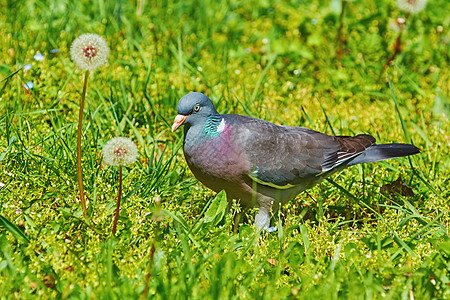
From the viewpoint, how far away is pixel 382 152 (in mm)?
3645

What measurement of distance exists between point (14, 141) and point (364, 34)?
364cm

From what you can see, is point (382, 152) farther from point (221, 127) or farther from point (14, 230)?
point (14, 230)

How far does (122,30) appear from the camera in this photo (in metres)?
5.42

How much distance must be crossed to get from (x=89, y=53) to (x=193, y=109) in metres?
0.84

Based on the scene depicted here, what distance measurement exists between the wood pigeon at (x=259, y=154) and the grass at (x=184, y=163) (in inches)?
7.2

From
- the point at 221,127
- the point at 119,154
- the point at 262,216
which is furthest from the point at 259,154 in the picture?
the point at 119,154

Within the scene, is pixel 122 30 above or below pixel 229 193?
above

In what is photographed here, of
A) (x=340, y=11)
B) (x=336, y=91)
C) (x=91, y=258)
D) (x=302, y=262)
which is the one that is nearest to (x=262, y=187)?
(x=302, y=262)

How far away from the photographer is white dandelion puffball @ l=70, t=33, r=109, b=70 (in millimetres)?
2619

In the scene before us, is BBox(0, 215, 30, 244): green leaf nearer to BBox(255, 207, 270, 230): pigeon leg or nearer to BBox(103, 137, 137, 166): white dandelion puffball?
BBox(103, 137, 137, 166): white dandelion puffball

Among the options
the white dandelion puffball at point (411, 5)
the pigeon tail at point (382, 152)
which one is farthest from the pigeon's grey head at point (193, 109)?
the white dandelion puffball at point (411, 5)

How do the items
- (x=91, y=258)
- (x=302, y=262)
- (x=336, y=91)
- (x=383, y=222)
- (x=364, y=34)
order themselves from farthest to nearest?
(x=364, y=34), (x=336, y=91), (x=383, y=222), (x=302, y=262), (x=91, y=258)

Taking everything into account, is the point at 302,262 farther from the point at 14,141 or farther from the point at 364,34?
the point at 364,34

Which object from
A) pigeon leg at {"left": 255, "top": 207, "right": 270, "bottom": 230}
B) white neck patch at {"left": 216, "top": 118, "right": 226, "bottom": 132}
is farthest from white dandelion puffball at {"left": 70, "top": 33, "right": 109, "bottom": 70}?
pigeon leg at {"left": 255, "top": 207, "right": 270, "bottom": 230}
